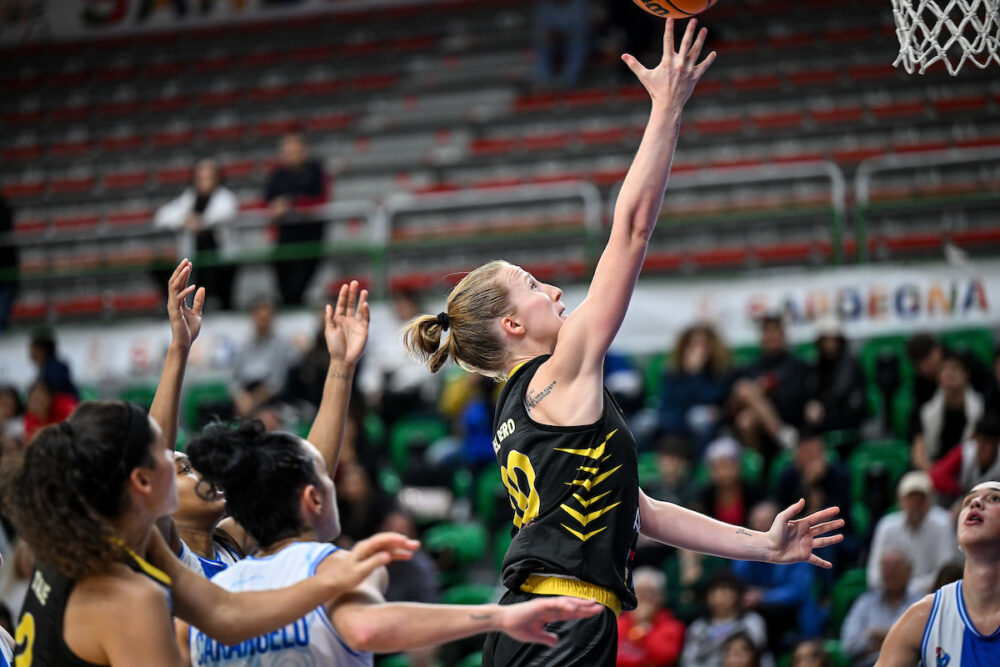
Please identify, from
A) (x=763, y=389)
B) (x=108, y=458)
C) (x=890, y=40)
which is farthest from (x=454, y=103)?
(x=108, y=458)

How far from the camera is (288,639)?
334 cm

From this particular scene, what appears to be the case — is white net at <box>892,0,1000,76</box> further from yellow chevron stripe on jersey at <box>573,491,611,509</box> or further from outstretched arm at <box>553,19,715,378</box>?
yellow chevron stripe on jersey at <box>573,491,611,509</box>

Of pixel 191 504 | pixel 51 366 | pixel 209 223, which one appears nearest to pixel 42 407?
pixel 51 366

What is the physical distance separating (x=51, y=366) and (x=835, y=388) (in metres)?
7.05

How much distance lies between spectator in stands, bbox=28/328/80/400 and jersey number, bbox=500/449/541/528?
8.60m

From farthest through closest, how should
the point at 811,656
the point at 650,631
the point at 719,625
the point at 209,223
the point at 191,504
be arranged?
the point at 209,223 < the point at 650,631 < the point at 719,625 < the point at 811,656 < the point at 191,504

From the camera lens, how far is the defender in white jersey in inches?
171

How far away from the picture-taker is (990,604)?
14.4ft

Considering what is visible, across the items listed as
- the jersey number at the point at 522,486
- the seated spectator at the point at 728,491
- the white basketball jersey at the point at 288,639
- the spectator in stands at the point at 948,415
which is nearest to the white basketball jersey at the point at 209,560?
the white basketball jersey at the point at 288,639

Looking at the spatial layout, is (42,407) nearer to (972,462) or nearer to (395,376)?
(395,376)

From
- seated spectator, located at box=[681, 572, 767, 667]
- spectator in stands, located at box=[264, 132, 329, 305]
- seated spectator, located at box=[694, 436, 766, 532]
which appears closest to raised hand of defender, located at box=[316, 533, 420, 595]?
seated spectator, located at box=[681, 572, 767, 667]

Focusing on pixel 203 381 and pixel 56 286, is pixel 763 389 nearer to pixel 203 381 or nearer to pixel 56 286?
pixel 203 381

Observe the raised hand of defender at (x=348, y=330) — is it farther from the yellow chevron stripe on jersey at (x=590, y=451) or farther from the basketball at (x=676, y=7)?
the basketball at (x=676, y=7)

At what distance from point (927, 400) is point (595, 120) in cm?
837
